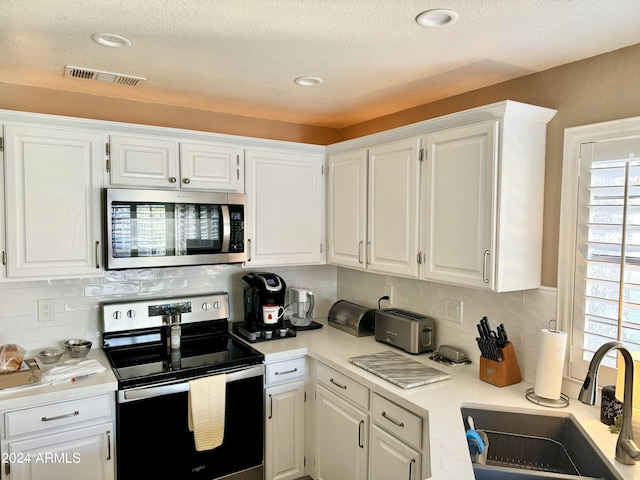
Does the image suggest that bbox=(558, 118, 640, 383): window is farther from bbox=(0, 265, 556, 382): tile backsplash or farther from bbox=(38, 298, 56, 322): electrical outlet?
bbox=(38, 298, 56, 322): electrical outlet

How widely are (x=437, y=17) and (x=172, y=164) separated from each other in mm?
1616

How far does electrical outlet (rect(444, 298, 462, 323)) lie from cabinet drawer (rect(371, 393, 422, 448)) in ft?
2.23

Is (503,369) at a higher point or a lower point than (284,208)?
lower

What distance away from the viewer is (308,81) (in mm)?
2316

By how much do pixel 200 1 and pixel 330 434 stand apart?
86.8 inches

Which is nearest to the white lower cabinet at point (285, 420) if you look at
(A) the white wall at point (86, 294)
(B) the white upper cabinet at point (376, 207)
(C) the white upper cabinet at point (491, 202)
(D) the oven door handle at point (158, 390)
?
(D) the oven door handle at point (158, 390)

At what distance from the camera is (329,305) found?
3471 mm

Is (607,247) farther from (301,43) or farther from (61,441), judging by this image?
(61,441)

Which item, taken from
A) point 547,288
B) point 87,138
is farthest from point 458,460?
point 87,138

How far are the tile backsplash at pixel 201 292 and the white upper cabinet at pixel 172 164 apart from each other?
1.98 ft

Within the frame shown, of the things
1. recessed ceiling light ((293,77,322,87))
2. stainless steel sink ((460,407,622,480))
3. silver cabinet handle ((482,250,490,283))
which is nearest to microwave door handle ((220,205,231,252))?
recessed ceiling light ((293,77,322,87))

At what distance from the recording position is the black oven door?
7.05 ft

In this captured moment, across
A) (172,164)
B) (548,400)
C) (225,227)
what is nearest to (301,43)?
(172,164)

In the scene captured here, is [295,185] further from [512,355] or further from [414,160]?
[512,355]
